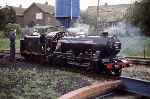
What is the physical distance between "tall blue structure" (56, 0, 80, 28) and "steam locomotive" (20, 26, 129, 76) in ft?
32.1

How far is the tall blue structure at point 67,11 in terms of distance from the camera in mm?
25125

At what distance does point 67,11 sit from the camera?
26359mm

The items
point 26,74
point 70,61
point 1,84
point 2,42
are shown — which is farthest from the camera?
point 2,42

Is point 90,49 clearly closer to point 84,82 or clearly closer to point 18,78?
point 84,82

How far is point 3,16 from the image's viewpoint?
1494 centimetres

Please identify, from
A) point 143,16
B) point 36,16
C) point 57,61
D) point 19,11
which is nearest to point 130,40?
point 143,16

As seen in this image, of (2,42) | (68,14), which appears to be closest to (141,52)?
(68,14)

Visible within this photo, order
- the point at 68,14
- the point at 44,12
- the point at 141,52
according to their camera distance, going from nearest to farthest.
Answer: the point at 141,52, the point at 68,14, the point at 44,12

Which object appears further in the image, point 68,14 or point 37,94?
point 68,14

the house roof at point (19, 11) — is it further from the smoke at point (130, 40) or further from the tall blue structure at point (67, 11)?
the smoke at point (130, 40)

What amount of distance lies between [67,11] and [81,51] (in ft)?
46.0

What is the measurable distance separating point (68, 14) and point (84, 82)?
16.6m

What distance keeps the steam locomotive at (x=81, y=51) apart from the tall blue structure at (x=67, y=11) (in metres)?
9.79

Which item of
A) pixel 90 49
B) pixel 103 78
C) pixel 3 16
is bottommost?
pixel 103 78
